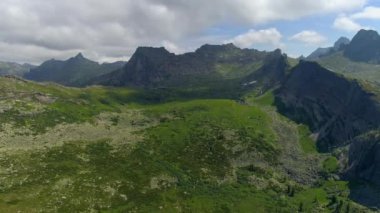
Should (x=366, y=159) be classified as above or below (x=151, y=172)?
below

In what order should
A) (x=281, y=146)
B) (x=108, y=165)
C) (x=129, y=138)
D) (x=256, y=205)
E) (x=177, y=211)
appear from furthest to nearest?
1. (x=281, y=146)
2. (x=129, y=138)
3. (x=108, y=165)
4. (x=256, y=205)
5. (x=177, y=211)

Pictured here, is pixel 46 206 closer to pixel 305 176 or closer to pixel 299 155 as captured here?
pixel 305 176

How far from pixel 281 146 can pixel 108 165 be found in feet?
285

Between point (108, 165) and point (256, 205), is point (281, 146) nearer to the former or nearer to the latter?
point (256, 205)

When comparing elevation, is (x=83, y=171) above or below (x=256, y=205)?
above

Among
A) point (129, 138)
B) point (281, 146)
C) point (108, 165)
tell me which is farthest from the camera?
point (281, 146)

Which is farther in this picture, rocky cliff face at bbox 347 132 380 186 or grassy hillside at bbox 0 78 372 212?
rocky cliff face at bbox 347 132 380 186

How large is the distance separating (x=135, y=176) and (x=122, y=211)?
23.9 metres

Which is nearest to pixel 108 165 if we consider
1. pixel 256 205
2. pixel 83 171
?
pixel 83 171

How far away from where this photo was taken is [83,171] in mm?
144375

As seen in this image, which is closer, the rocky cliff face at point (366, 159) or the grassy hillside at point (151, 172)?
the grassy hillside at point (151, 172)

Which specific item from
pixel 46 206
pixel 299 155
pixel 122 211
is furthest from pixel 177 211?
pixel 299 155

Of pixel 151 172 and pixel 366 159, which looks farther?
pixel 366 159

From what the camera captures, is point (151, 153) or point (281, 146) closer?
point (151, 153)
